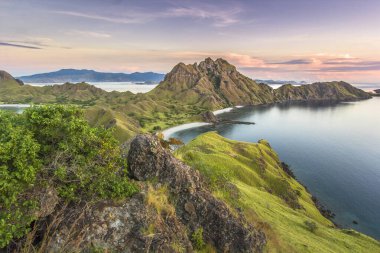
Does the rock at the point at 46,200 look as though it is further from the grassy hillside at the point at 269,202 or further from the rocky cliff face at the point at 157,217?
the grassy hillside at the point at 269,202

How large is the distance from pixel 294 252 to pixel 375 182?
106082mm

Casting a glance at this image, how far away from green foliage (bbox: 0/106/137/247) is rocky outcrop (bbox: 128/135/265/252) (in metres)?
1.83

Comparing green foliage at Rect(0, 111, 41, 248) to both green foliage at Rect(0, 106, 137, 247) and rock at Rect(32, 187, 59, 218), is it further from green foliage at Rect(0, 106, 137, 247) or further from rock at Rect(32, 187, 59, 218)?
rock at Rect(32, 187, 59, 218)

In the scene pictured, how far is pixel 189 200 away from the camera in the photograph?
25.2m

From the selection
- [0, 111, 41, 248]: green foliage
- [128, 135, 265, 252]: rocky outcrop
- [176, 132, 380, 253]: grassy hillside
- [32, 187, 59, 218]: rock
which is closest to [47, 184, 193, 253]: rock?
[32, 187, 59, 218]: rock

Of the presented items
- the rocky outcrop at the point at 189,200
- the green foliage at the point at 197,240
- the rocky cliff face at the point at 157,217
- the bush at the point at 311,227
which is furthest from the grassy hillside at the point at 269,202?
the green foliage at the point at 197,240

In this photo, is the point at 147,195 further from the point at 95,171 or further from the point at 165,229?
the point at 95,171

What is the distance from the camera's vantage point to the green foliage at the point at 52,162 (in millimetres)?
15781

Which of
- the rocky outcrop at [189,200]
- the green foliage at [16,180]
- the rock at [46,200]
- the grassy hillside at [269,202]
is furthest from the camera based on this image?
the grassy hillside at [269,202]

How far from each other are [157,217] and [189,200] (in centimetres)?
484

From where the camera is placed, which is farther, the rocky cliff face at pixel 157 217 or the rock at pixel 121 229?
the rocky cliff face at pixel 157 217

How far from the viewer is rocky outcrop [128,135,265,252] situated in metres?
24.5

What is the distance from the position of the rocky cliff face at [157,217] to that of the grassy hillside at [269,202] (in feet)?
11.2

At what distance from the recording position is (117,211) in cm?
2005
